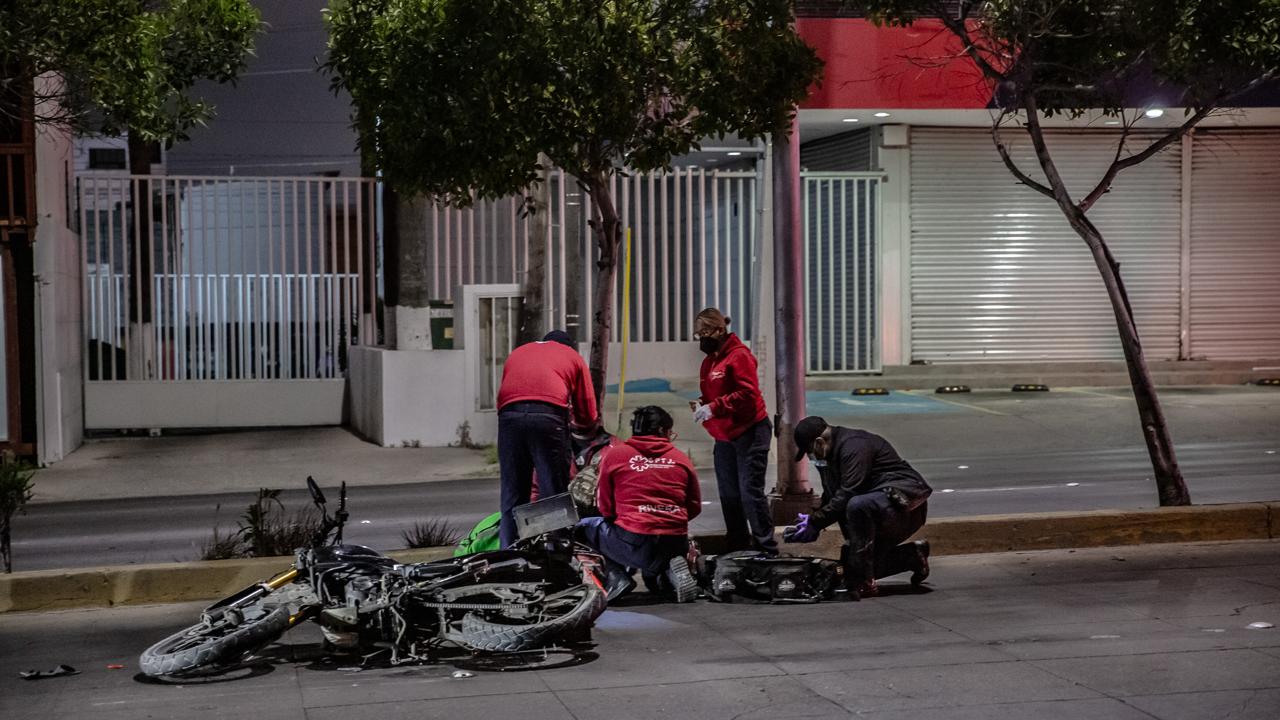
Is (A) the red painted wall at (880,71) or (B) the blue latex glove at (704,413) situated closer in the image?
(B) the blue latex glove at (704,413)

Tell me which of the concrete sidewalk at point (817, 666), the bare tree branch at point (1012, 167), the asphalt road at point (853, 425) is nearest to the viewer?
the concrete sidewalk at point (817, 666)

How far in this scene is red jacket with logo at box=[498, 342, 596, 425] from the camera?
9172 mm

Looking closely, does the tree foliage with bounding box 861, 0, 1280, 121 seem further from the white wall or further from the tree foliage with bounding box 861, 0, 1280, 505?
the white wall

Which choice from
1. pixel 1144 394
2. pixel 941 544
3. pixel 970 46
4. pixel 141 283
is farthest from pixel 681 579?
pixel 141 283

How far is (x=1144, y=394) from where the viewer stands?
11.3 m

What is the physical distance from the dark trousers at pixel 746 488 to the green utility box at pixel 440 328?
8994 mm

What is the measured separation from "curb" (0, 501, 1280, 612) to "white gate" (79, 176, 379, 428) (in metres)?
10.6

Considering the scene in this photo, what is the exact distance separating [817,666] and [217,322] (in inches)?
588

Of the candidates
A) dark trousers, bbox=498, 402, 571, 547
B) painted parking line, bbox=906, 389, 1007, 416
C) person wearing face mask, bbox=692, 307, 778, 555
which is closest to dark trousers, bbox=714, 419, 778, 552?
person wearing face mask, bbox=692, 307, 778, 555

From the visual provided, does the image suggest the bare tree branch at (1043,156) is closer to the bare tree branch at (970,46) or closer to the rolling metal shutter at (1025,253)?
the bare tree branch at (970,46)

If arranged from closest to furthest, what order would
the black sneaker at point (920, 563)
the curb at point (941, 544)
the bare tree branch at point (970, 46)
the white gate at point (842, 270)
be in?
the curb at point (941, 544)
the black sneaker at point (920, 563)
the bare tree branch at point (970, 46)
the white gate at point (842, 270)

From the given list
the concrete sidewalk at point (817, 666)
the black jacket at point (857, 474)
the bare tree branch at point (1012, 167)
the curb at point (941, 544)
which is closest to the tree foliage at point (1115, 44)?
the bare tree branch at point (1012, 167)

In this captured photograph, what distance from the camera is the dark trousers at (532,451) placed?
9.12 meters

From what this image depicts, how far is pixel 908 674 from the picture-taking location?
690cm
